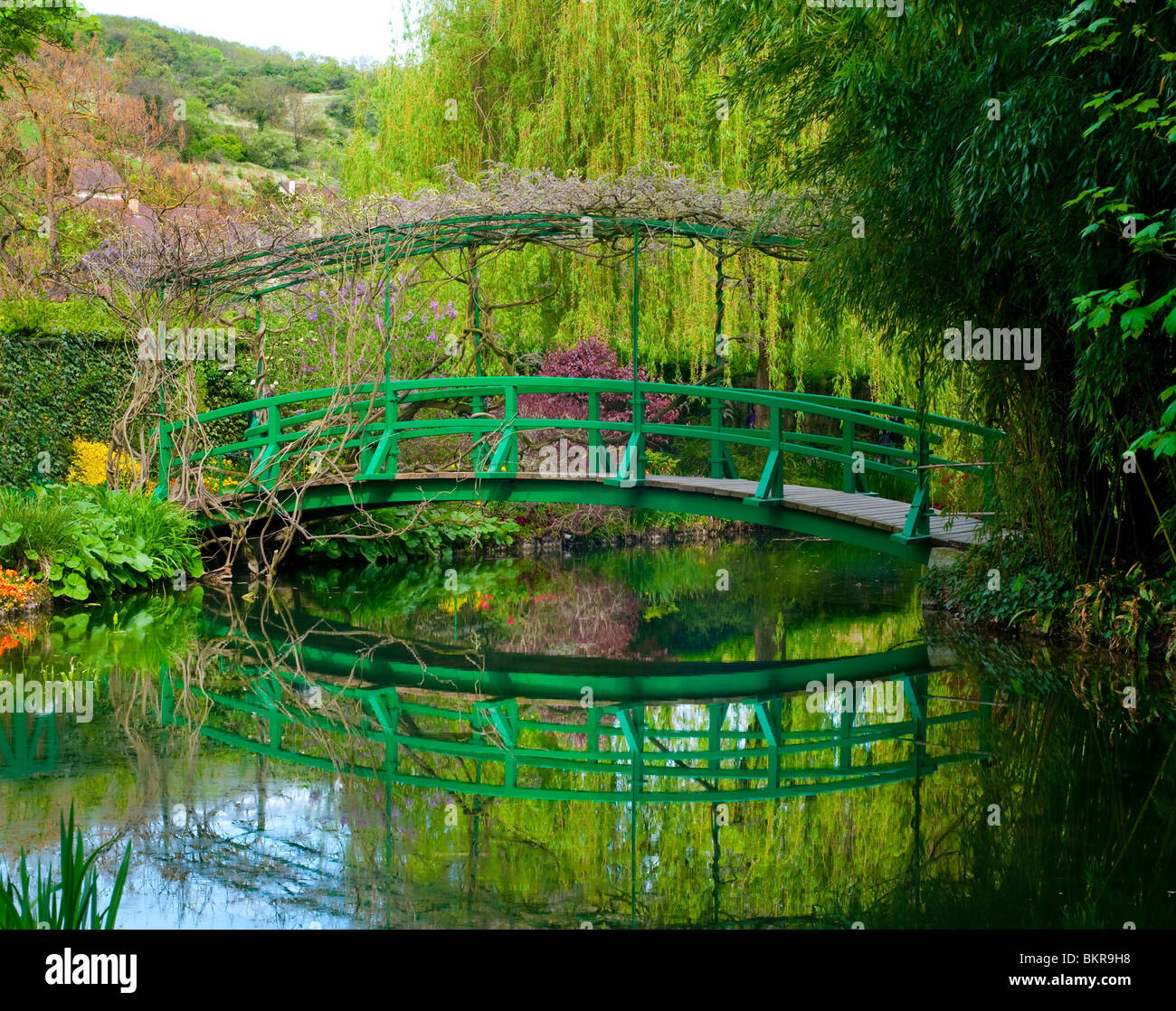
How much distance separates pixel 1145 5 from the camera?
21.1ft

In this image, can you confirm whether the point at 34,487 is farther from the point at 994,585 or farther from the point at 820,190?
the point at 994,585

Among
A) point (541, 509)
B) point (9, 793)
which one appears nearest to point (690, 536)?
point (541, 509)

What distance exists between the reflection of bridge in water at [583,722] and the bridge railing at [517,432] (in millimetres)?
1904

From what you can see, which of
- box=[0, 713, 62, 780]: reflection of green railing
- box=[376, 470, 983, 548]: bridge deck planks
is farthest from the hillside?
box=[0, 713, 62, 780]: reflection of green railing

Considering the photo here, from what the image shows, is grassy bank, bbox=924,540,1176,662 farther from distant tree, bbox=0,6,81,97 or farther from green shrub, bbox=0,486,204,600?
distant tree, bbox=0,6,81,97

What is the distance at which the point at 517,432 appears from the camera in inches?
478

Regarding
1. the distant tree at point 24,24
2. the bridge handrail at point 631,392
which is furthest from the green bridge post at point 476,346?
the distant tree at point 24,24

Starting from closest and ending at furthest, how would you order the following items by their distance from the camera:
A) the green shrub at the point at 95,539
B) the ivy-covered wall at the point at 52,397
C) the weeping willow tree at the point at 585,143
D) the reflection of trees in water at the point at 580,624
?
the reflection of trees in water at the point at 580,624 < the green shrub at the point at 95,539 < the ivy-covered wall at the point at 52,397 < the weeping willow tree at the point at 585,143

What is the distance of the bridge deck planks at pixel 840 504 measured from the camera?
10211mm

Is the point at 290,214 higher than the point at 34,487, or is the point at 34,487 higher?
the point at 290,214

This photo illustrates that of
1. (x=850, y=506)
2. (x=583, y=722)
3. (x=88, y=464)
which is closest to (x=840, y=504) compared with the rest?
(x=850, y=506)

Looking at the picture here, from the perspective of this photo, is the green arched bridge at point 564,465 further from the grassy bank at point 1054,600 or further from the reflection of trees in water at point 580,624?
the reflection of trees in water at point 580,624

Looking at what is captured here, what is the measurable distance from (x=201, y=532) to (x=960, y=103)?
8.78 metres

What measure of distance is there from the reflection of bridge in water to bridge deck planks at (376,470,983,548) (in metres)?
1.34
